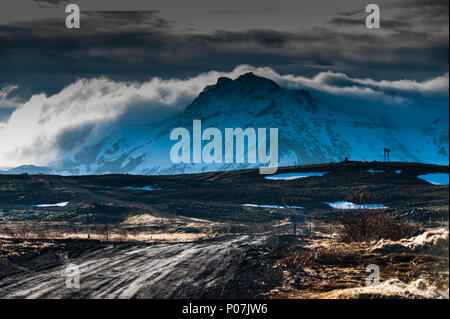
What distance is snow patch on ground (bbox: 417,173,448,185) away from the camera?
162 m

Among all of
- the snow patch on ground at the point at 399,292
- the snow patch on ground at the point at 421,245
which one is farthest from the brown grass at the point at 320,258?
the snow patch on ground at the point at 399,292

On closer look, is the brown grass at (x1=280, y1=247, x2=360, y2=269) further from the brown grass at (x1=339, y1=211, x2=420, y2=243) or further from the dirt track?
the brown grass at (x1=339, y1=211, x2=420, y2=243)

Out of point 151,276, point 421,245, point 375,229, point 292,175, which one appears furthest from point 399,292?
point 292,175

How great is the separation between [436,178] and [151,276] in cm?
14915

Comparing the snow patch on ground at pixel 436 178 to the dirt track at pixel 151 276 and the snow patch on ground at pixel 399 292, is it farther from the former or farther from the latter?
the snow patch on ground at pixel 399 292

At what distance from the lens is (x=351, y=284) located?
92.1 ft

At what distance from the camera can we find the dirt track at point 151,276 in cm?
2592

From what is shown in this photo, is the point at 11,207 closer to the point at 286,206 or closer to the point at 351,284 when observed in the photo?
the point at 286,206

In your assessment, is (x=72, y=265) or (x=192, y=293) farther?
(x=72, y=265)

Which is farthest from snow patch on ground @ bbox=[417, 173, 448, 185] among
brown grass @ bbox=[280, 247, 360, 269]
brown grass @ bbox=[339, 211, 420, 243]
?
brown grass @ bbox=[280, 247, 360, 269]

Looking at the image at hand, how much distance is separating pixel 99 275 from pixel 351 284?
11984 millimetres

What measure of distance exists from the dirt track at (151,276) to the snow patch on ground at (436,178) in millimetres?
131109

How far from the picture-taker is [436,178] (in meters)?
167
